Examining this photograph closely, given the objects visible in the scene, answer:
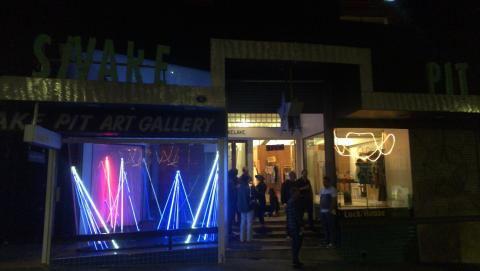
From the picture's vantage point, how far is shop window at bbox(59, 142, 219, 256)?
981 centimetres

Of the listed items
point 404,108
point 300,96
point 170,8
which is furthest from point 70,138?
point 404,108

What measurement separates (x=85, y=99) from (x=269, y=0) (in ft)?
17.9

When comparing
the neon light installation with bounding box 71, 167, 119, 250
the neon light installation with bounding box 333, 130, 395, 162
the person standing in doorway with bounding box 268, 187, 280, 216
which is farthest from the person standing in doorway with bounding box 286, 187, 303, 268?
the neon light installation with bounding box 71, 167, 119, 250

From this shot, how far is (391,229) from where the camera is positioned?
10078 millimetres

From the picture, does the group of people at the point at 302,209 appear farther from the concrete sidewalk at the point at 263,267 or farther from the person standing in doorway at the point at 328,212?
the concrete sidewalk at the point at 263,267

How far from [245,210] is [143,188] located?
9.16 ft

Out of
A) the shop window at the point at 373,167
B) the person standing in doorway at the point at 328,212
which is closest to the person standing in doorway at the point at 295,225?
the person standing in doorway at the point at 328,212

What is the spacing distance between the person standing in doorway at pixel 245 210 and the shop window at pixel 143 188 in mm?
717

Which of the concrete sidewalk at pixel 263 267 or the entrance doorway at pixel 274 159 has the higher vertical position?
the entrance doorway at pixel 274 159

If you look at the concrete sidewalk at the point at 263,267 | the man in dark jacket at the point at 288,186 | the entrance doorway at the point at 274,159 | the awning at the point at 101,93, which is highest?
A: the awning at the point at 101,93

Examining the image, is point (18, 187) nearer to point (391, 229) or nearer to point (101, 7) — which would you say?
point (101, 7)

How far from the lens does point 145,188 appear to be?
10547mm

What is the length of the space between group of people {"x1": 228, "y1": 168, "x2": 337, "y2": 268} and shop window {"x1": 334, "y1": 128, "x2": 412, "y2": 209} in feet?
2.27

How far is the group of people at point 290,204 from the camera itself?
8.70 metres
